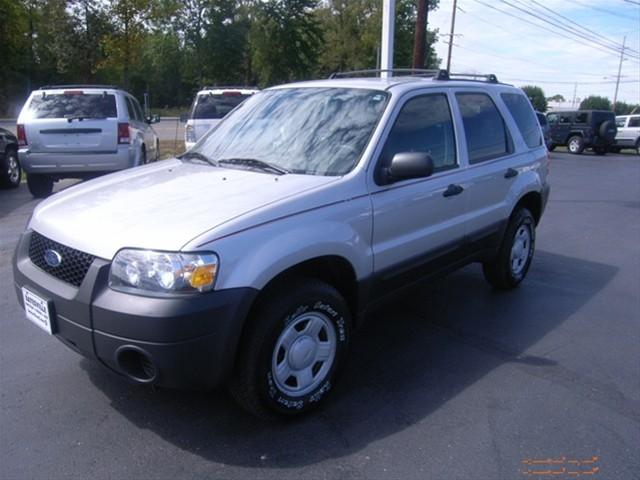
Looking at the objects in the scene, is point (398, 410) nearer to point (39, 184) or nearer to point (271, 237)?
point (271, 237)

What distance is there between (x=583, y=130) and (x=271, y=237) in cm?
2509

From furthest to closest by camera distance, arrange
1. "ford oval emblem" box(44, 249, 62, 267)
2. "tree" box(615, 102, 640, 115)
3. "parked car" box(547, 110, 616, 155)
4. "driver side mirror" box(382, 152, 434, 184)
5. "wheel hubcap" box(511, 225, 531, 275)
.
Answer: "tree" box(615, 102, 640, 115) < "parked car" box(547, 110, 616, 155) < "wheel hubcap" box(511, 225, 531, 275) < "driver side mirror" box(382, 152, 434, 184) < "ford oval emblem" box(44, 249, 62, 267)

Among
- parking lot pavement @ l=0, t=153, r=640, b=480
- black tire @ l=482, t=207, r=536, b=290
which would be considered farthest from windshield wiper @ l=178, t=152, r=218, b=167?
black tire @ l=482, t=207, r=536, b=290

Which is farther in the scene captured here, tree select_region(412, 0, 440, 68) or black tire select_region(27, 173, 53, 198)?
tree select_region(412, 0, 440, 68)

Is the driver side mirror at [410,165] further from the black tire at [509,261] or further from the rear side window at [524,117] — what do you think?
the rear side window at [524,117]

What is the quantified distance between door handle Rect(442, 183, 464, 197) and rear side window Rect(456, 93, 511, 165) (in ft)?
1.14

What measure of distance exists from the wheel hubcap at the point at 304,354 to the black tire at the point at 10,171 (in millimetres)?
9729

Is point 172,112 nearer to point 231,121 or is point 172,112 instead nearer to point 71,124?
point 71,124

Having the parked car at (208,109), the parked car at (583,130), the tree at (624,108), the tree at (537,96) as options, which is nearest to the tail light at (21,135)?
the parked car at (208,109)

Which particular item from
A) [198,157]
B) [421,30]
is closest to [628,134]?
[421,30]

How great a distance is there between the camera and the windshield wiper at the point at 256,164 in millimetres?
3531

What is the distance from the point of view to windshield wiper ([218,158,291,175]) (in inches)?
139

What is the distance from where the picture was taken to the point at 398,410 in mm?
3309

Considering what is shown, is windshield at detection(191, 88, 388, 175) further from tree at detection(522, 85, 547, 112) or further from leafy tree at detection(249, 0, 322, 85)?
tree at detection(522, 85, 547, 112)
